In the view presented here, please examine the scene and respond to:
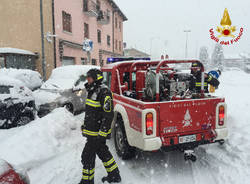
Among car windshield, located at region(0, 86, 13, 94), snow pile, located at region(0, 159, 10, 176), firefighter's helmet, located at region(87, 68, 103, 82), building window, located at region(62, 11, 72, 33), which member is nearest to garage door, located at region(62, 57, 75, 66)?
building window, located at region(62, 11, 72, 33)

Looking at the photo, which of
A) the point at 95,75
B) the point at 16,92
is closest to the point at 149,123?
the point at 95,75

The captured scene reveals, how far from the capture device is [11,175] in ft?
6.80

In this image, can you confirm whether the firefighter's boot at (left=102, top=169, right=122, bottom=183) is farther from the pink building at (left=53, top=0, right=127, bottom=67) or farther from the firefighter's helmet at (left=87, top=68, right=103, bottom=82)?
the pink building at (left=53, top=0, right=127, bottom=67)

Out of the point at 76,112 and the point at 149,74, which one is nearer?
the point at 149,74

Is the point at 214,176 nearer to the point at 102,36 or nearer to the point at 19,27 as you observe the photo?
the point at 19,27

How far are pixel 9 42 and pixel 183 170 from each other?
17.4 m

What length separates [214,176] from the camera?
3.56 meters

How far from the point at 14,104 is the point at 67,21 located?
13.4 metres

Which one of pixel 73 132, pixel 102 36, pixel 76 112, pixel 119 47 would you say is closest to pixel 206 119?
pixel 73 132

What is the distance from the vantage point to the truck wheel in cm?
415

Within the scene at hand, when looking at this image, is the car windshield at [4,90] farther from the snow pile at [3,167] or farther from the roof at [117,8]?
the roof at [117,8]

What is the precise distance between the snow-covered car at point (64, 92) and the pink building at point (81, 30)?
4.46 meters

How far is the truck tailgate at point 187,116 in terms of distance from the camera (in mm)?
3525

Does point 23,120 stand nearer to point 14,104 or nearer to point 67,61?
point 14,104
